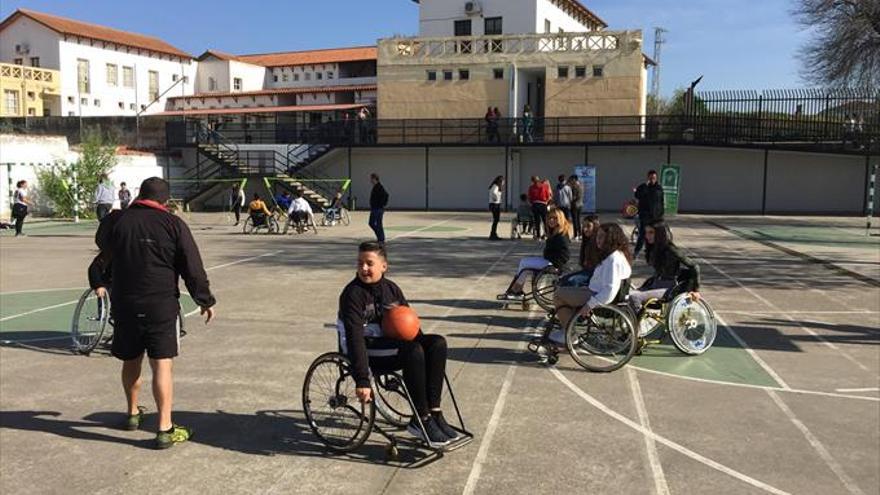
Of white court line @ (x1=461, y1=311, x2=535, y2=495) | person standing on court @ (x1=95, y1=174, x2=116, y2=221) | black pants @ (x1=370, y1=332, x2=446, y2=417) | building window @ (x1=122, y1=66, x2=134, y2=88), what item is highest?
building window @ (x1=122, y1=66, x2=134, y2=88)

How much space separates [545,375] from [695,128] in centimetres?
3015

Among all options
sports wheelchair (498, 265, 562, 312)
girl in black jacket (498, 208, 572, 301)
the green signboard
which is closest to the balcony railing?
the green signboard

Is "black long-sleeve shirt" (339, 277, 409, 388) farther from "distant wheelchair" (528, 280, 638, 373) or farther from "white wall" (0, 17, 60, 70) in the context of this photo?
"white wall" (0, 17, 60, 70)

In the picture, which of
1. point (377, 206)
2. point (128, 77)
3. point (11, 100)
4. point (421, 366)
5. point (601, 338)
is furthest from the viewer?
point (128, 77)

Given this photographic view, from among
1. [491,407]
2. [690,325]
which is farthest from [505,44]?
[491,407]

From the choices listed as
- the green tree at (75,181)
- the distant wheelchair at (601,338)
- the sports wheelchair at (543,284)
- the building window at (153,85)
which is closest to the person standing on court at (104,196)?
the green tree at (75,181)

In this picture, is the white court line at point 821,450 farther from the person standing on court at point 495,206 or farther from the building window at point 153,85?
the building window at point 153,85

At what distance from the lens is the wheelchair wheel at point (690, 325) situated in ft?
24.1

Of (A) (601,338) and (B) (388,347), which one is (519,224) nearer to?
(A) (601,338)

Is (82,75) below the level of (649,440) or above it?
above

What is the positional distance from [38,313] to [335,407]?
6506mm

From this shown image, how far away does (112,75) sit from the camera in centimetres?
6219

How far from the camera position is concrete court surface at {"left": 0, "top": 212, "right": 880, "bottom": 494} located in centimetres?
443

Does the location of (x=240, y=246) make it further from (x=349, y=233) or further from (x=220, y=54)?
(x=220, y=54)
